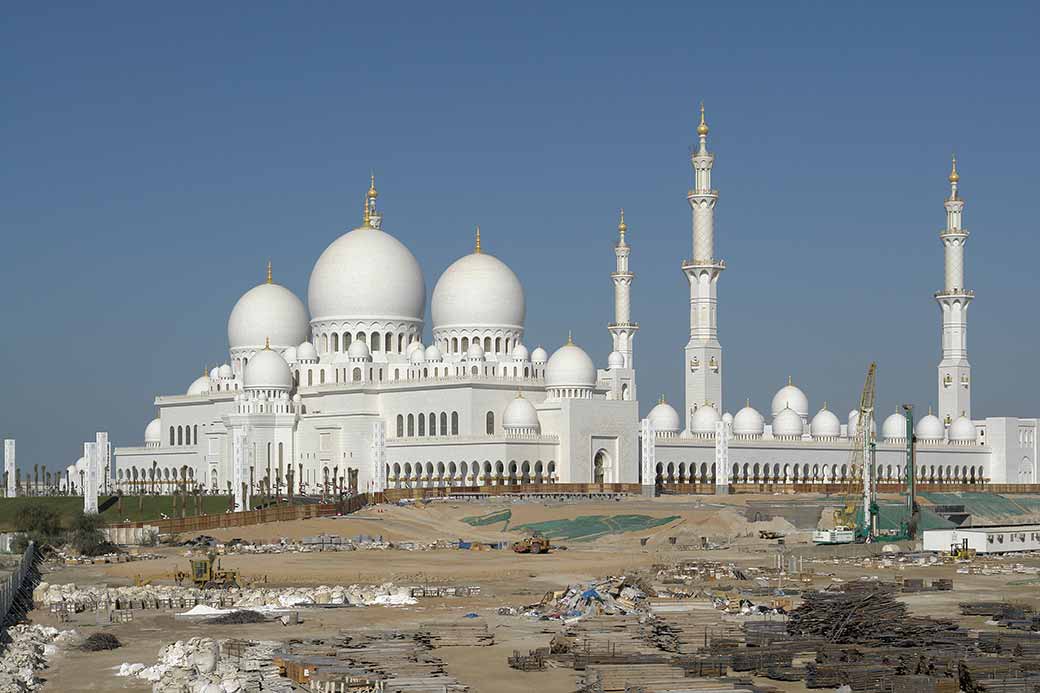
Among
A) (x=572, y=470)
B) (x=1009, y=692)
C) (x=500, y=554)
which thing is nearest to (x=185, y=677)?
(x=1009, y=692)

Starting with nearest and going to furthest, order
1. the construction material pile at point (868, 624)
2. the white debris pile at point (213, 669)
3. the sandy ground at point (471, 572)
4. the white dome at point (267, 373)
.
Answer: the white debris pile at point (213, 669) < the sandy ground at point (471, 572) < the construction material pile at point (868, 624) < the white dome at point (267, 373)

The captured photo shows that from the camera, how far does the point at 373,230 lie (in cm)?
10038

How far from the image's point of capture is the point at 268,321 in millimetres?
102250

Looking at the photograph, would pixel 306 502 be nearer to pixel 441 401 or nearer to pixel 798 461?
pixel 441 401

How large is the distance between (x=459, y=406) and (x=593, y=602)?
52645mm

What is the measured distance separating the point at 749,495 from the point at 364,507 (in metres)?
21.6

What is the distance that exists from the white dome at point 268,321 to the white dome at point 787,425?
3026 centimetres

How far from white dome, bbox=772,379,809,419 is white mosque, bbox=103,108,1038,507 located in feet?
8.14

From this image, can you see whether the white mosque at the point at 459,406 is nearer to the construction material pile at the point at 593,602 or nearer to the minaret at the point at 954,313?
the minaret at the point at 954,313

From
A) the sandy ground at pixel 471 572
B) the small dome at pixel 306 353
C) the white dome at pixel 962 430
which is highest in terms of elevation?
the small dome at pixel 306 353

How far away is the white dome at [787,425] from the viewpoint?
105812mm

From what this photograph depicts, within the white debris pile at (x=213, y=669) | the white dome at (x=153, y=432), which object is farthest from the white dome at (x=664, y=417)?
the white debris pile at (x=213, y=669)

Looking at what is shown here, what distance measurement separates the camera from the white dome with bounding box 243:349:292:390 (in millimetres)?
94562

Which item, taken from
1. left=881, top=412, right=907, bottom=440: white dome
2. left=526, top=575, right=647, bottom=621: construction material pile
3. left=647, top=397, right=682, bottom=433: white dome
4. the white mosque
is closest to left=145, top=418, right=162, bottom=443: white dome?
the white mosque
